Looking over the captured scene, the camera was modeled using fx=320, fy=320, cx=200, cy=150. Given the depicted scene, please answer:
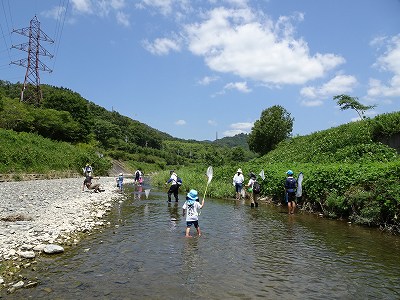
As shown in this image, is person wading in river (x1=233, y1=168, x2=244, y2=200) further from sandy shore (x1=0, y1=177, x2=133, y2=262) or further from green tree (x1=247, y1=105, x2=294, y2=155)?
green tree (x1=247, y1=105, x2=294, y2=155)

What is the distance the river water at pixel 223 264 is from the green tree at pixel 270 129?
47436 mm

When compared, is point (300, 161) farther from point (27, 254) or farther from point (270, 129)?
point (27, 254)

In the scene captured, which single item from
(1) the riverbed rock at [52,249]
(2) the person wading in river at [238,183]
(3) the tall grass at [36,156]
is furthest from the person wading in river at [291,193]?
(3) the tall grass at [36,156]

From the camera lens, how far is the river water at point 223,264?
7.79 meters

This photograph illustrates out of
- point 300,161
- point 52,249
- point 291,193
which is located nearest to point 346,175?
point 291,193

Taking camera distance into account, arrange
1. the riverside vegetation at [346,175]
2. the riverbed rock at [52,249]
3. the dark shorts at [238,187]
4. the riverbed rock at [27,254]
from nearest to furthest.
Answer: the riverbed rock at [27,254]
the riverbed rock at [52,249]
the riverside vegetation at [346,175]
the dark shorts at [238,187]

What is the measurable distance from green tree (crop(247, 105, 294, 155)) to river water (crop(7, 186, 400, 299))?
4744 cm

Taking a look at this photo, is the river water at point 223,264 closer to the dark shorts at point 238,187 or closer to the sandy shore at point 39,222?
the sandy shore at point 39,222

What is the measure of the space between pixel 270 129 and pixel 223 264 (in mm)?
54467

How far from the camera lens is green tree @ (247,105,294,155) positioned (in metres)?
62.3

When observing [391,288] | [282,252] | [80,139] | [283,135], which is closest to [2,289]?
[282,252]

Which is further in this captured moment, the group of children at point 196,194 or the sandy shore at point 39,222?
the group of children at point 196,194

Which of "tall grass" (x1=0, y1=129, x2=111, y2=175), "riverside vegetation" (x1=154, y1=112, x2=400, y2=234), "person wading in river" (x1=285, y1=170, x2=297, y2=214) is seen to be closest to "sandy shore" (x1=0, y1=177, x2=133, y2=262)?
"person wading in river" (x1=285, y1=170, x2=297, y2=214)

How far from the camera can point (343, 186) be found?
1855cm
